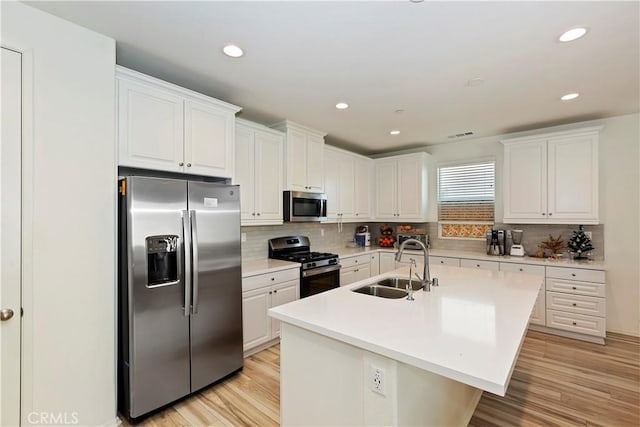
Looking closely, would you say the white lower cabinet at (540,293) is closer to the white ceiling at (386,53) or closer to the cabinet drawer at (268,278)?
the white ceiling at (386,53)

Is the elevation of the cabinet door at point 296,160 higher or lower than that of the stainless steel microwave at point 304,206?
higher

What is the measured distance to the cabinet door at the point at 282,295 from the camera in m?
3.21

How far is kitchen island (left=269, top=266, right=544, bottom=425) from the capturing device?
1226mm

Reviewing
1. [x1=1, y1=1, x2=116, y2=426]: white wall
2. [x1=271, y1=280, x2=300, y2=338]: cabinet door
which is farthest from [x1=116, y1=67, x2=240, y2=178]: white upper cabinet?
[x1=271, y1=280, x2=300, y2=338]: cabinet door

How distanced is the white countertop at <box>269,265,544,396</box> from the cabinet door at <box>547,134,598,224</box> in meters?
2.01

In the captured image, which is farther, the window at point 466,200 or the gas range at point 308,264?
the window at point 466,200

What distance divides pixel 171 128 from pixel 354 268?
3.10 m

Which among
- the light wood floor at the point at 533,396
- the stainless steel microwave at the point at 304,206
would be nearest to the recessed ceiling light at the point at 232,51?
the stainless steel microwave at the point at 304,206

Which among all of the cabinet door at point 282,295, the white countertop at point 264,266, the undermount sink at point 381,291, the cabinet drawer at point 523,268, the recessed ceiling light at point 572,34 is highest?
the recessed ceiling light at point 572,34

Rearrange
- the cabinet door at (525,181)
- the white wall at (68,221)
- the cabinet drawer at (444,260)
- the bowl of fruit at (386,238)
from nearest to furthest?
the white wall at (68,221) → the cabinet door at (525,181) → the cabinet drawer at (444,260) → the bowl of fruit at (386,238)

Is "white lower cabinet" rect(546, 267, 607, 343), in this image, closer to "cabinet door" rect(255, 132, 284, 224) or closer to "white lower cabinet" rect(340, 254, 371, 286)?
"white lower cabinet" rect(340, 254, 371, 286)

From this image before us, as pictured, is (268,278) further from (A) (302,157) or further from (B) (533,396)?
(B) (533,396)

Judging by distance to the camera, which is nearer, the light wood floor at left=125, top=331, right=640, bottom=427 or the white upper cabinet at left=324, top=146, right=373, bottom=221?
the light wood floor at left=125, top=331, right=640, bottom=427

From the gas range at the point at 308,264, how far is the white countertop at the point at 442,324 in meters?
1.30
